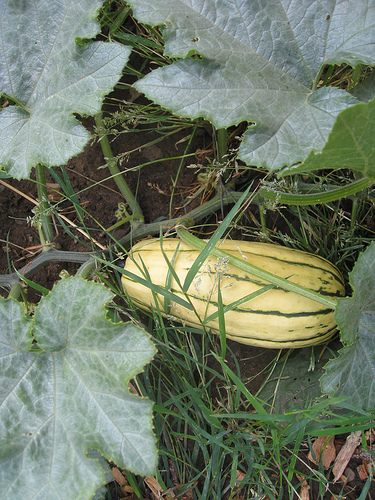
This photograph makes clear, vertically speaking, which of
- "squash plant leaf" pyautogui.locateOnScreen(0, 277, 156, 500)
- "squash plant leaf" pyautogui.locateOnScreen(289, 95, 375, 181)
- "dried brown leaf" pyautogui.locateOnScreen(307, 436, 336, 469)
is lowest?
"dried brown leaf" pyautogui.locateOnScreen(307, 436, 336, 469)

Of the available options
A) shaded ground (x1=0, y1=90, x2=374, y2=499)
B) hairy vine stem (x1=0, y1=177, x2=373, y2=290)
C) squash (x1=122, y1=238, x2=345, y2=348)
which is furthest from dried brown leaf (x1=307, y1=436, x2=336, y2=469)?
shaded ground (x1=0, y1=90, x2=374, y2=499)

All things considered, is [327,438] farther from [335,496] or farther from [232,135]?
[232,135]

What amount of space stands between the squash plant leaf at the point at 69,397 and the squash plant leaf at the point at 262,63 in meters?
0.60

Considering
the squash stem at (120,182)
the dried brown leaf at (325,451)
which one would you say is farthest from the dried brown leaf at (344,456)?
the squash stem at (120,182)

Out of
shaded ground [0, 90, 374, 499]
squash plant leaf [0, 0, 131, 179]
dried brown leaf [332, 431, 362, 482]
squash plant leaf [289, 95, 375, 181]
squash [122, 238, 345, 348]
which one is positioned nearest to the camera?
squash plant leaf [289, 95, 375, 181]

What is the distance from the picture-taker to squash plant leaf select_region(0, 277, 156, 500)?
116cm

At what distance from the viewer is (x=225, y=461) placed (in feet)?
5.62

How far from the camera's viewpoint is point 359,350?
131 cm

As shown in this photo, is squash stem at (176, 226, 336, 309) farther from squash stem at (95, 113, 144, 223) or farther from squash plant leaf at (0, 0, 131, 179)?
squash plant leaf at (0, 0, 131, 179)

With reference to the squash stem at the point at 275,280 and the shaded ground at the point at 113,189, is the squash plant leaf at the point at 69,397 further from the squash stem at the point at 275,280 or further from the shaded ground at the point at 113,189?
the shaded ground at the point at 113,189

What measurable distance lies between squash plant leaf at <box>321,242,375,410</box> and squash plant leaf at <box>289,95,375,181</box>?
0.32 m

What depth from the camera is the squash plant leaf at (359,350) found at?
126 centimetres

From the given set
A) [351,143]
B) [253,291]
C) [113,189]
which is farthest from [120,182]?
[351,143]

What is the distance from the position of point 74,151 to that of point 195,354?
867mm
